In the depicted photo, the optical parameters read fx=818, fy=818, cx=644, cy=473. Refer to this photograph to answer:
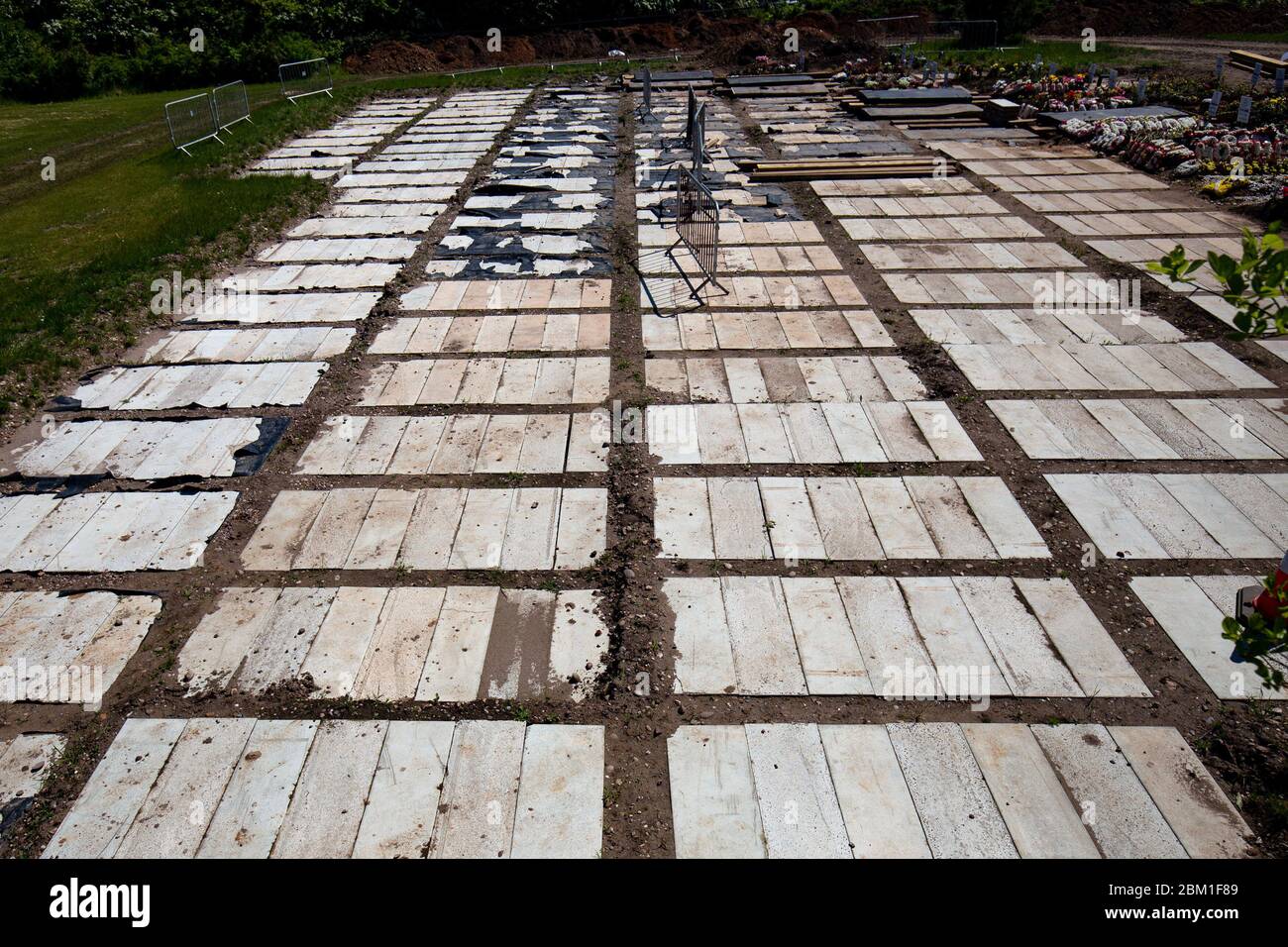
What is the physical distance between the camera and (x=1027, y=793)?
4.38 m

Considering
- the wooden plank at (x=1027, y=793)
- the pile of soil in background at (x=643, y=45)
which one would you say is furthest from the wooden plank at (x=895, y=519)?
the pile of soil in background at (x=643, y=45)

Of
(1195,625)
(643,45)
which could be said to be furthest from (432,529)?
(643,45)

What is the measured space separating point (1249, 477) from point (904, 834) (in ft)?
16.0

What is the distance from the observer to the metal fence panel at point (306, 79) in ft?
71.4

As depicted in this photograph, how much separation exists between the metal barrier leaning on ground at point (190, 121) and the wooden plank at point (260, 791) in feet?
50.2

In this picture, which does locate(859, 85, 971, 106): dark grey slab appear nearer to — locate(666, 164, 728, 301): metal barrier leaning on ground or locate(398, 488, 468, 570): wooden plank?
locate(666, 164, 728, 301): metal barrier leaning on ground

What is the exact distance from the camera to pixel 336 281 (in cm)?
1100

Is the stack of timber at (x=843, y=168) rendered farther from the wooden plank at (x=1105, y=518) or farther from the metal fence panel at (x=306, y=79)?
the metal fence panel at (x=306, y=79)

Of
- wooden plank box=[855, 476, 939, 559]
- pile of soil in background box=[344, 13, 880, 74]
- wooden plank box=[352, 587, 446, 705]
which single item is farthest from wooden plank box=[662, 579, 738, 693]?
pile of soil in background box=[344, 13, 880, 74]

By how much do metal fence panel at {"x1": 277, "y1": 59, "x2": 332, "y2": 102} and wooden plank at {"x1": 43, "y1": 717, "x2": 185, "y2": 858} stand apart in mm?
20693

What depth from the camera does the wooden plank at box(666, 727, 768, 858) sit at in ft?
13.7

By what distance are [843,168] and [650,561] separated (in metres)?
11.4

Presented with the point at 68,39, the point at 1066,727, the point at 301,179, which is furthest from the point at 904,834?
the point at 68,39

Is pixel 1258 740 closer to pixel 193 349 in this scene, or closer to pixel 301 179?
pixel 193 349
